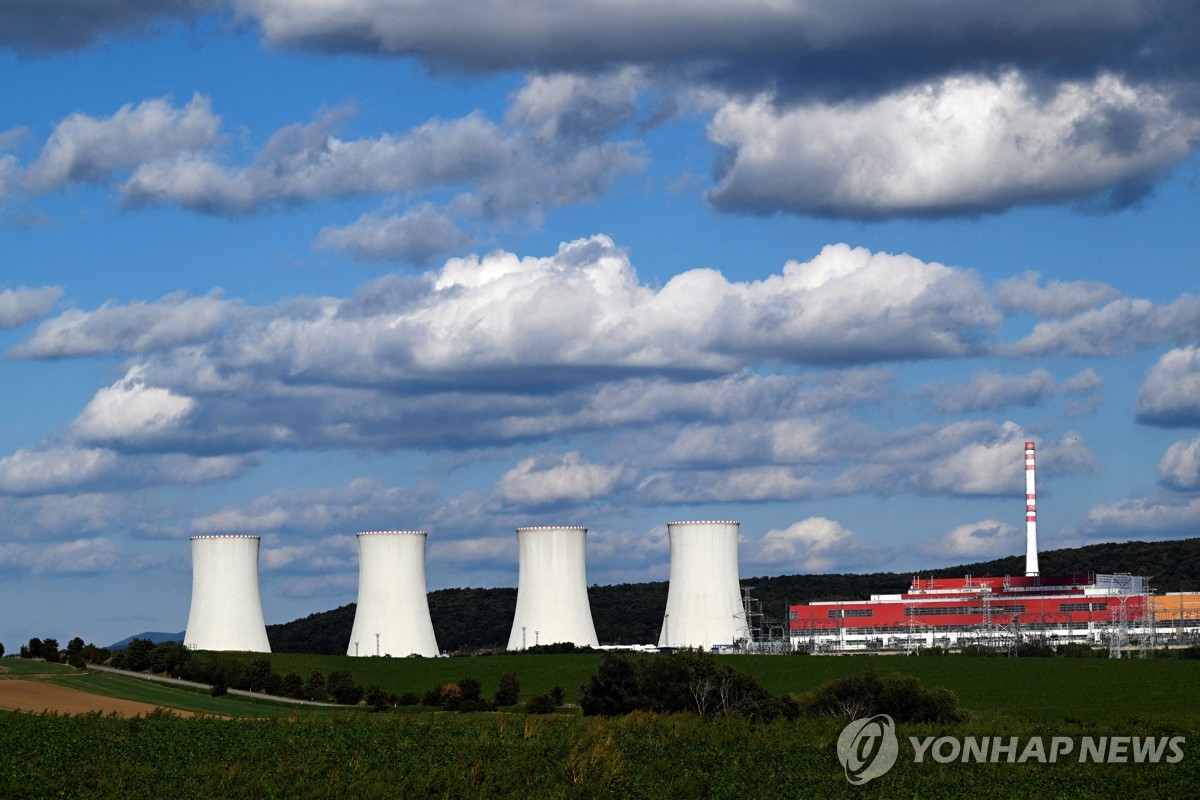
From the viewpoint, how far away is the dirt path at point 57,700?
41.4m

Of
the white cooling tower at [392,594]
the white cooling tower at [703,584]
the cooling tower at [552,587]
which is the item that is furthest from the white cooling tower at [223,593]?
the white cooling tower at [703,584]

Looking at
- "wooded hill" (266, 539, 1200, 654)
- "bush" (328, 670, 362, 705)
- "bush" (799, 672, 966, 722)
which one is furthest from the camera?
"wooded hill" (266, 539, 1200, 654)

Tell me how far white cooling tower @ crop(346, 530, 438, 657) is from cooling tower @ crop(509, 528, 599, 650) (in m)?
4.20

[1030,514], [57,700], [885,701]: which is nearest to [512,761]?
[885,701]

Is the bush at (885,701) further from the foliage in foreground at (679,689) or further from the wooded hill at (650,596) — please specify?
the wooded hill at (650,596)

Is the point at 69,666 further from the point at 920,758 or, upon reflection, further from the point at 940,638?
the point at 940,638

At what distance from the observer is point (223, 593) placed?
6025 cm

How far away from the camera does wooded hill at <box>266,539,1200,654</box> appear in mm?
104562

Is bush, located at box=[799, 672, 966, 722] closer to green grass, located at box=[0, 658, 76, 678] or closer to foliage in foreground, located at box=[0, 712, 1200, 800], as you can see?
foliage in foreground, located at box=[0, 712, 1200, 800]

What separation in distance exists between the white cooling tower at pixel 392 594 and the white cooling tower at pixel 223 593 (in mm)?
4424

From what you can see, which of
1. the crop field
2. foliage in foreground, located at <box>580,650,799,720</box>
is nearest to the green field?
foliage in foreground, located at <box>580,650,799,720</box>

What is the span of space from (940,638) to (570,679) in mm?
45462

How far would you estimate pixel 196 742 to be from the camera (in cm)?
2803

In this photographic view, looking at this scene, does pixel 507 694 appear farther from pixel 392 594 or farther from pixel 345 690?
pixel 392 594
